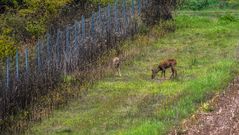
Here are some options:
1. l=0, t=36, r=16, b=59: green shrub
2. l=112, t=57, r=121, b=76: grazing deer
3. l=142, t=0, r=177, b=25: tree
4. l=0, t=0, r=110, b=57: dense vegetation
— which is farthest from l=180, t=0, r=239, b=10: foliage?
l=0, t=36, r=16, b=59: green shrub

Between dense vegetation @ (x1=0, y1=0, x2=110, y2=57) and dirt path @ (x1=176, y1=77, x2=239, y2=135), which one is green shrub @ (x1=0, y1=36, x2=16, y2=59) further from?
dirt path @ (x1=176, y1=77, x2=239, y2=135)

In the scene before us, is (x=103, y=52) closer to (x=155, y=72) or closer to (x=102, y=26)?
(x=102, y=26)

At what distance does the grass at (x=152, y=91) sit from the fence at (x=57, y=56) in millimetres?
752

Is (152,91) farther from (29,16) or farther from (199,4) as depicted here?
(199,4)

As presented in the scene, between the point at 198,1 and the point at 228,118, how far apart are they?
67.6ft

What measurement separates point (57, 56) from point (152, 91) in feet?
9.36

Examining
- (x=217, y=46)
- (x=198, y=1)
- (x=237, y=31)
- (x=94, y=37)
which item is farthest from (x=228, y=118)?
(x=198, y=1)

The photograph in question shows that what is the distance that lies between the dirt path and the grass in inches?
12.6

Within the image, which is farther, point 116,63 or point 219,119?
point 116,63

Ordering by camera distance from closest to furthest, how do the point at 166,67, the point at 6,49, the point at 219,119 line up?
the point at 219,119 < the point at 6,49 < the point at 166,67

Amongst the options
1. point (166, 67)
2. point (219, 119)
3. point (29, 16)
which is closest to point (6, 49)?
point (166, 67)

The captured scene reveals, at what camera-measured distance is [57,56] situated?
59.1 ft

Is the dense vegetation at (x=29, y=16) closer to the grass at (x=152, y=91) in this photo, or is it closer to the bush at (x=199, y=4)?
the grass at (x=152, y=91)

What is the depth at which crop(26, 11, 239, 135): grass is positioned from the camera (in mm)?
13961
